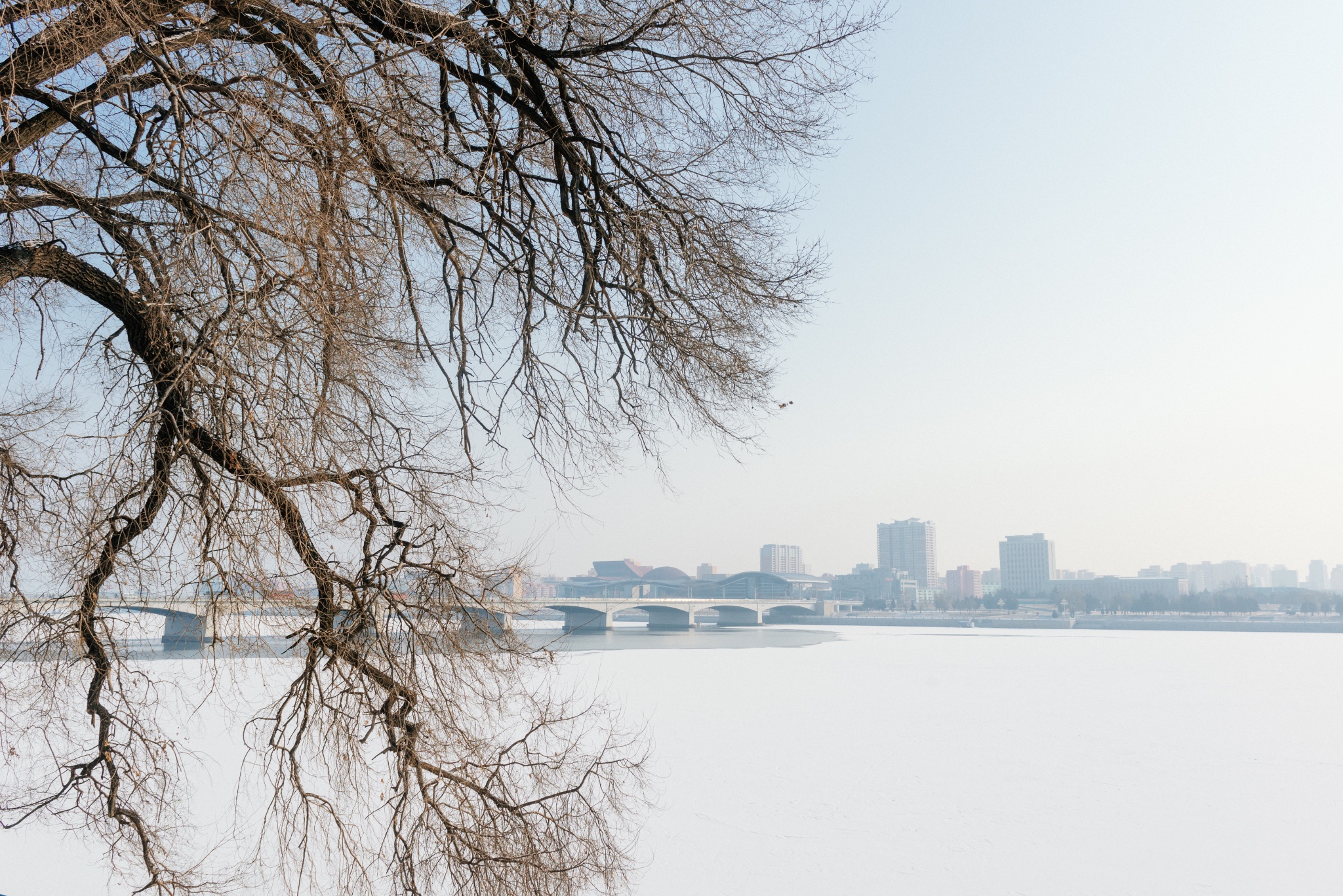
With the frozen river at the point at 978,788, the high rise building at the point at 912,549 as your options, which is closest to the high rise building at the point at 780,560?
the high rise building at the point at 912,549

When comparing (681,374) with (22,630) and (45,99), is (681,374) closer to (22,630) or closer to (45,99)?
(45,99)

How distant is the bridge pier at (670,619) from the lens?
5919 cm

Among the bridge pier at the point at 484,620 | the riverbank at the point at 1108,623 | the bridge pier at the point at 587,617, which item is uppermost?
the bridge pier at the point at 484,620

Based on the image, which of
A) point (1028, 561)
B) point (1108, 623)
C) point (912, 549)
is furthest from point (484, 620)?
point (912, 549)

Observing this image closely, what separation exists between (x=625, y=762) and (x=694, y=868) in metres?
4.75

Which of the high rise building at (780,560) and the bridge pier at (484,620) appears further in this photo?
the high rise building at (780,560)

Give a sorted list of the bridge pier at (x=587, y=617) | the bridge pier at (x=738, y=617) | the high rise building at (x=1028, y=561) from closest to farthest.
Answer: the bridge pier at (x=587, y=617) < the bridge pier at (x=738, y=617) < the high rise building at (x=1028, y=561)

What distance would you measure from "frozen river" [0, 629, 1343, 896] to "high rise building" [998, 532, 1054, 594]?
101677 mm

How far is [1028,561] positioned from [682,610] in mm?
75924

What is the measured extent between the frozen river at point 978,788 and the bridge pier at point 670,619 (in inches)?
1434

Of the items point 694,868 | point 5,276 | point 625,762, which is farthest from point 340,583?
point 694,868

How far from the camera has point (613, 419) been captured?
15.3ft

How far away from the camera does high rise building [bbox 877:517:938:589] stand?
145625 millimetres

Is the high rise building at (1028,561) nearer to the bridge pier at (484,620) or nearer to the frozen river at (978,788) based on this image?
the frozen river at (978,788)
